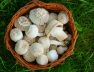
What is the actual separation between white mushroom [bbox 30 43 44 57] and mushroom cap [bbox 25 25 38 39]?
6 centimetres

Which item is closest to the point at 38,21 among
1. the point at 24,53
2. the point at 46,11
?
the point at 46,11

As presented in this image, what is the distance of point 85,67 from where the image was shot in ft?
7.10

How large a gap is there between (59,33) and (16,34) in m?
0.29

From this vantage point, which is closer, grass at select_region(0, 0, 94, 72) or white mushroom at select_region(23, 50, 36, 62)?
white mushroom at select_region(23, 50, 36, 62)

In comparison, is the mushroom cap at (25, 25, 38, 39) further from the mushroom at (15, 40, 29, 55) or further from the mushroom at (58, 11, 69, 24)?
the mushroom at (58, 11, 69, 24)

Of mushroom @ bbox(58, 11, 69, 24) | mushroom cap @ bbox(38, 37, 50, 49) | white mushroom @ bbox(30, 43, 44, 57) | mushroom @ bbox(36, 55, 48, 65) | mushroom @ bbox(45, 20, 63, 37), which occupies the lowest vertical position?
mushroom @ bbox(36, 55, 48, 65)

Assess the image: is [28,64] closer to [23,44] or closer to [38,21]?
[23,44]

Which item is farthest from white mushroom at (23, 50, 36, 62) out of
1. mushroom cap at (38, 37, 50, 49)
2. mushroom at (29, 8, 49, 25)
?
mushroom at (29, 8, 49, 25)

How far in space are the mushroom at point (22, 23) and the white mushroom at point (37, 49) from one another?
14 cm

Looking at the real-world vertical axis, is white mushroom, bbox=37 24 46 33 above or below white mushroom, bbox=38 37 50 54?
above

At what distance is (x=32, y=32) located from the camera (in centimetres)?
193

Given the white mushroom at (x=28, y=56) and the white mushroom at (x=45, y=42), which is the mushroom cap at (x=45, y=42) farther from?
the white mushroom at (x=28, y=56)

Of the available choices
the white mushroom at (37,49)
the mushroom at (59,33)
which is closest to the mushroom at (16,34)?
the white mushroom at (37,49)

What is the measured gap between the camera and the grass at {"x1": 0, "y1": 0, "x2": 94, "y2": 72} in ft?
6.91
